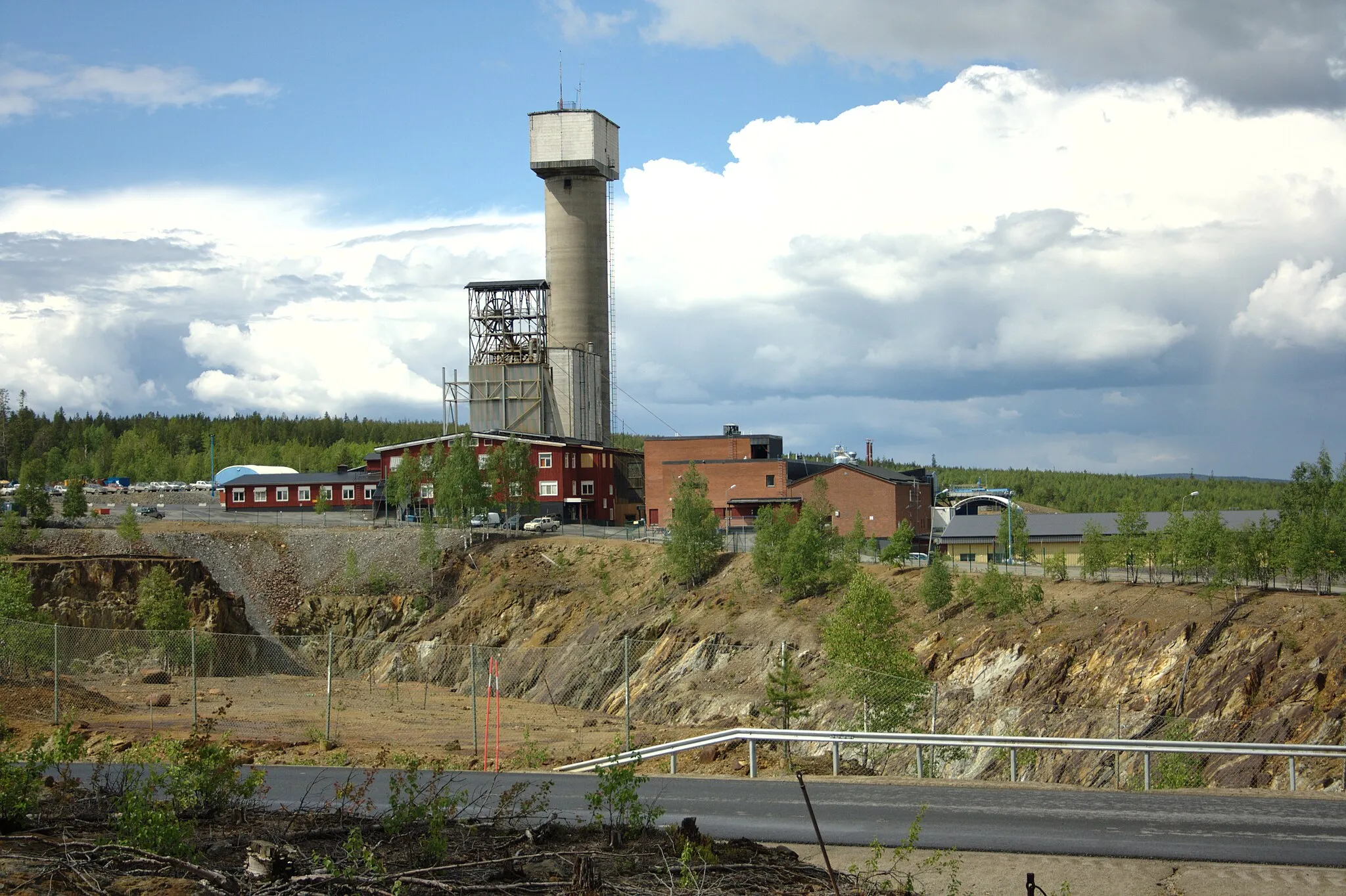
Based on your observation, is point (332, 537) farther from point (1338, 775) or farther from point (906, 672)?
point (1338, 775)

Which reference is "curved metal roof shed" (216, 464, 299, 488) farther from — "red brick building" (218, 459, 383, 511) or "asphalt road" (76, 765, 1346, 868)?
"asphalt road" (76, 765, 1346, 868)

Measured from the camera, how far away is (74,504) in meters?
92.1

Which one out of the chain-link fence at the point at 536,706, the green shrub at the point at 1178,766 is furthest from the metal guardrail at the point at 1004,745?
the green shrub at the point at 1178,766

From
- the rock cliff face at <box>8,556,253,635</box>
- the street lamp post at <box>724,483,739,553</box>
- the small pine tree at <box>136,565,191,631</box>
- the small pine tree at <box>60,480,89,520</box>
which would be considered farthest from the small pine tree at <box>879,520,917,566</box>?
the small pine tree at <box>60,480,89,520</box>

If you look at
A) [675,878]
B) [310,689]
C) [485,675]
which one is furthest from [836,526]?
[675,878]

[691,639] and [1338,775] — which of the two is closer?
[1338,775]

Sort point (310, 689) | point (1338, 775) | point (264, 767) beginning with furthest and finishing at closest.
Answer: point (310, 689), point (1338, 775), point (264, 767)

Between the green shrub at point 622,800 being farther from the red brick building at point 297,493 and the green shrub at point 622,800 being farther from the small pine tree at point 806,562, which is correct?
the red brick building at point 297,493

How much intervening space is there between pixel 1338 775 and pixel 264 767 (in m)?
27.2

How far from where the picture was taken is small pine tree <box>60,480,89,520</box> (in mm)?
92125

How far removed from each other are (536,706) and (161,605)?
2230 centimetres

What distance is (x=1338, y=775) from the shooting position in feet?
103

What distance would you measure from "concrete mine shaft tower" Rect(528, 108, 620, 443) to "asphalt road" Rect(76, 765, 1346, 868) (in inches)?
3460

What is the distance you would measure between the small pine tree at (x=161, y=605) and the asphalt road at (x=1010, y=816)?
142 feet
